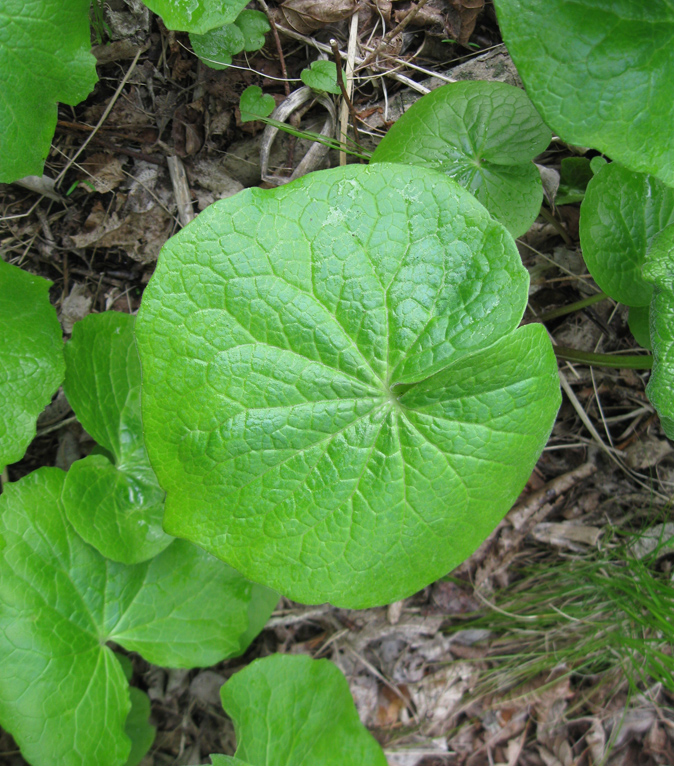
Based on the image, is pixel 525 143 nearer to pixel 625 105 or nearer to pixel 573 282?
pixel 625 105

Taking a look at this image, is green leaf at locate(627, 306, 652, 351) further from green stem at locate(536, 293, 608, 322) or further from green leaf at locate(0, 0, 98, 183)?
green leaf at locate(0, 0, 98, 183)

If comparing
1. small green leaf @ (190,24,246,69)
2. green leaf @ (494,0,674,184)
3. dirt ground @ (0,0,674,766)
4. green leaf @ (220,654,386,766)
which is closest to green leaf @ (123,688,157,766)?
dirt ground @ (0,0,674,766)

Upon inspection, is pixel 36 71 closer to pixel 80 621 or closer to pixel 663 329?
pixel 80 621

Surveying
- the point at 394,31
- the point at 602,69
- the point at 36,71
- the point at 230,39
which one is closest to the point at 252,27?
the point at 230,39

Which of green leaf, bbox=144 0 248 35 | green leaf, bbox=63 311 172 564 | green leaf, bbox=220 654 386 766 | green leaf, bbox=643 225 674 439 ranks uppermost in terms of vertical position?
green leaf, bbox=144 0 248 35

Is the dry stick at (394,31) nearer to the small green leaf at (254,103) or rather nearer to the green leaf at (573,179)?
the small green leaf at (254,103)

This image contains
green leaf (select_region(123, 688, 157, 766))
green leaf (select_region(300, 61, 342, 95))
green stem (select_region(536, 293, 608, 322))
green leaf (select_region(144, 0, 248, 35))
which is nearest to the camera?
green leaf (select_region(144, 0, 248, 35))

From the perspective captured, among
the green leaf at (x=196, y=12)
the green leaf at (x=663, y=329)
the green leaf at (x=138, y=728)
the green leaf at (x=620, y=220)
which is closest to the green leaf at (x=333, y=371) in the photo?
the green leaf at (x=663, y=329)
